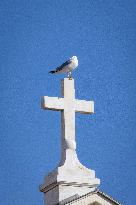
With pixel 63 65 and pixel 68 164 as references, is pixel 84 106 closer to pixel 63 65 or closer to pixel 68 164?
pixel 63 65

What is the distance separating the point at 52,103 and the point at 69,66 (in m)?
1.43

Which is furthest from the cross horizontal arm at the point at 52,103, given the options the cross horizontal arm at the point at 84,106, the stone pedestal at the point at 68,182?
the stone pedestal at the point at 68,182

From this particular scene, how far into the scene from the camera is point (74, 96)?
19.0 metres

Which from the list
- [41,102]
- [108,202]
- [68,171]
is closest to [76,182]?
[68,171]

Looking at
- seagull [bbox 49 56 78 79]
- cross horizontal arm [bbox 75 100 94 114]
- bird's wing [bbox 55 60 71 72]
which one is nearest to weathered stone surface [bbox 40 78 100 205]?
cross horizontal arm [bbox 75 100 94 114]

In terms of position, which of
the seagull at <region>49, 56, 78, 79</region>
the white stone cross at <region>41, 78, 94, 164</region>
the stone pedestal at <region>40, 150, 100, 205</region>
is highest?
the seagull at <region>49, 56, 78, 79</region>

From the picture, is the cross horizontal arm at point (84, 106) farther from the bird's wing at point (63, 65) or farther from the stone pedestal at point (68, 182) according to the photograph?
the stone pedestal at point (68, 182)

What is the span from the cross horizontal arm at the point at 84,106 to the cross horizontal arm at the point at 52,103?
591 millimetres

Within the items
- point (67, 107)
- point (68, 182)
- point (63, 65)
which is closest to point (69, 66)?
point (63, 65)

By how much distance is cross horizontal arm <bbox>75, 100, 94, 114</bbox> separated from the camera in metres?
18.9

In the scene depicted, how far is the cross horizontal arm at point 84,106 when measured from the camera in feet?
62.0

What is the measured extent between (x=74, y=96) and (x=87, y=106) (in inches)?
23.0

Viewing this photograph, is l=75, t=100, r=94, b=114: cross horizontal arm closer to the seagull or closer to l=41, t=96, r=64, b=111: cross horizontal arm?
l=41, t=96, r=64, b=111: cross horizontal arm

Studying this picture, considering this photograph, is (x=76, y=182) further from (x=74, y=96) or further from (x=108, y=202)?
(x=74, y=96)
